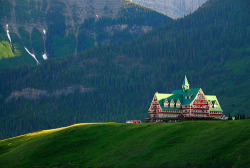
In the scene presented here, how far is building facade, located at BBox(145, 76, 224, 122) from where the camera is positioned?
160000 mm

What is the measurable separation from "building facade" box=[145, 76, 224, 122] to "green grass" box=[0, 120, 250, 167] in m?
21.2

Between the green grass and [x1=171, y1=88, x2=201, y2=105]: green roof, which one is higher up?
[x1=171, y1=88, x2=201, y2=105]: green roof

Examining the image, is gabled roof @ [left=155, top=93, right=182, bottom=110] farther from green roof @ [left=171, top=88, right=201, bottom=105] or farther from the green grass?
the green grass

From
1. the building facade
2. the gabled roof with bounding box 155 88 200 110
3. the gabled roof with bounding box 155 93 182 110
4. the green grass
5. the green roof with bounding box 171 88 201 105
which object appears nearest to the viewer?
the green grass

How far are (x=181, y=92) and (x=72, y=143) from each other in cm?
5300

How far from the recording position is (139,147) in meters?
118

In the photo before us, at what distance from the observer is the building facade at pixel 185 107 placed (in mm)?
160000

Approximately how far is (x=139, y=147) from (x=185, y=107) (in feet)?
157

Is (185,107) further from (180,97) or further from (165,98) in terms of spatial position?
(165,98)

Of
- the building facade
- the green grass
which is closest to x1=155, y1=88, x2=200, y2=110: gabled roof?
the building facade

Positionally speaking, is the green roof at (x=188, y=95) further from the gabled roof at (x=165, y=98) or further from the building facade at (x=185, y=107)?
the gabled roof at (x=165, y=98)

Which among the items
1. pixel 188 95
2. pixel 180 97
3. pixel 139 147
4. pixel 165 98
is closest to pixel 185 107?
pixel 188 95

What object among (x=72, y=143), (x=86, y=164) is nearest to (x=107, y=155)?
(x=86, y=164)

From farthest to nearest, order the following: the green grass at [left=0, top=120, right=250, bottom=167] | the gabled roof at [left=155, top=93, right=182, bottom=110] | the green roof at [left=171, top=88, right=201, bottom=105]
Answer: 1. the gabled roof at [left=155, top=93, right=182, bottom=110]
2. the green roof at [left=171, top=88, right=201, bottom=105]
3. the green grass at [left=0, top=120, right=250, bottom=167]
